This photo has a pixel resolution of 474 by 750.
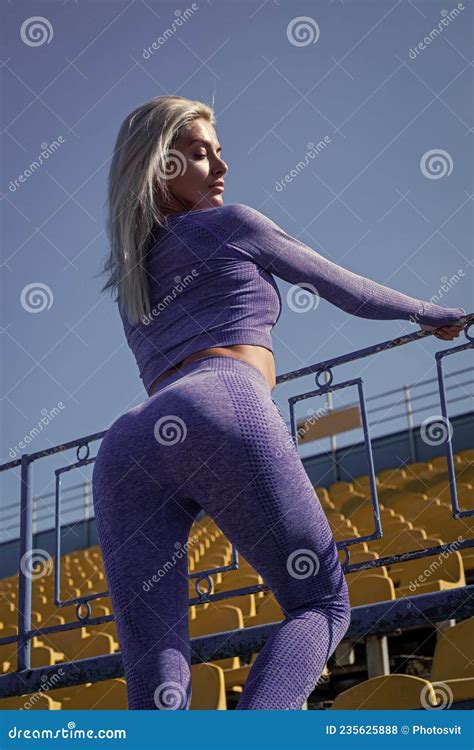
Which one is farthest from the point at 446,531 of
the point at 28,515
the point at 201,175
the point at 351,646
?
the point at 201,175

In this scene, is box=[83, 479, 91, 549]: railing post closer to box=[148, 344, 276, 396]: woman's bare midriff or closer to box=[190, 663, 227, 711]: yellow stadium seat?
box=[190, 663, 227, 711]: yellow stadium seat

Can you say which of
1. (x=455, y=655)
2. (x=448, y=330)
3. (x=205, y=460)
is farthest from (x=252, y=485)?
(x=455, y=655)

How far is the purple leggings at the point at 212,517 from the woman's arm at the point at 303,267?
24 cm

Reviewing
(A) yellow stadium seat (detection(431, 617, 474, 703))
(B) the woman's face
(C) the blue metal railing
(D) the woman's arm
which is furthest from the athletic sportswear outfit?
(A) yellow stadium seat (detection(431, 617, 474, 703))

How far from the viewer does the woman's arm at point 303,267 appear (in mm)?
1490

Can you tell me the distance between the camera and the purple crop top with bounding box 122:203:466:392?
56.4 inches

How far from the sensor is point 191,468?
1.27 metres

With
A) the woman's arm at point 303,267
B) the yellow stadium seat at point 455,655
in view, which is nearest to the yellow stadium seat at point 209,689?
the yellow stadium seat at point 455,655

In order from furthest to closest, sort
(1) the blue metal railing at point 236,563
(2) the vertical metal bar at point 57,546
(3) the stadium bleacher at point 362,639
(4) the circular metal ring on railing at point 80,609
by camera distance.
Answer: (2) the vertical metal bar at point 57,546 → (4) the circular metal ring on railing at point 80,609 → (3) the stadium bleacher at point 362,639 → (1) the blue metal railing at point 236,563

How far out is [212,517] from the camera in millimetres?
1284

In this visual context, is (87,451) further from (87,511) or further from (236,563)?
(87,511)

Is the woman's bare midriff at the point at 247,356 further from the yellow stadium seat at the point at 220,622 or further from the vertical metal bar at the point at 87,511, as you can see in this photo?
the vertical metal bar at the point at 87,511
